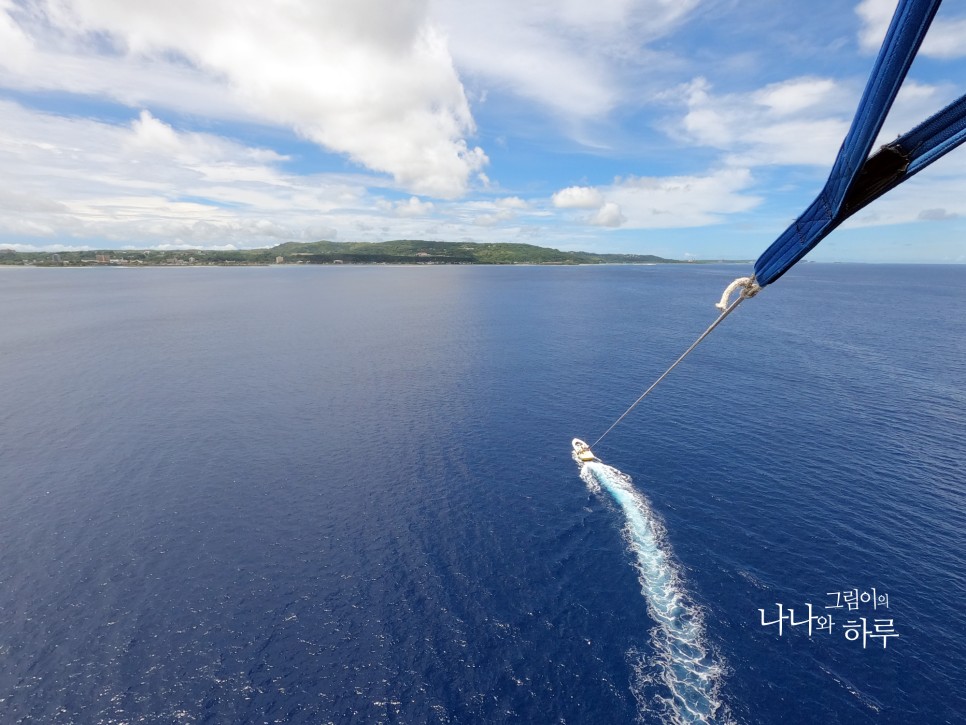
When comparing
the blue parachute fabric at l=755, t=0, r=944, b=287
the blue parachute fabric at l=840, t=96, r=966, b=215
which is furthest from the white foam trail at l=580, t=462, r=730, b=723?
the blue parachute fabric at l=840, t=96, r=966, b=215


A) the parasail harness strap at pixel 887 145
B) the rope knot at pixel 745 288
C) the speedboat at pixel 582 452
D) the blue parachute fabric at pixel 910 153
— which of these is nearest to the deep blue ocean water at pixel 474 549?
the speedboat at pixel 582 452

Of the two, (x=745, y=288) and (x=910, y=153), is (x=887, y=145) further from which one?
(x=745, y=288)

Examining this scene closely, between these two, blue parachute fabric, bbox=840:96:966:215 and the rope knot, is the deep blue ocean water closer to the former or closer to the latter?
the rope knot

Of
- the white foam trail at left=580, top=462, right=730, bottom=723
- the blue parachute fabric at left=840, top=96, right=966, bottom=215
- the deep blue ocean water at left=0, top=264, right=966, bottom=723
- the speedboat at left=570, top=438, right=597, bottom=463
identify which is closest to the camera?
the blue parachute fabric at left=840, top=96, right=966, bottom=215

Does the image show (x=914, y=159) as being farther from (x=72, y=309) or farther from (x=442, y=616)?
(x=72, y=309)

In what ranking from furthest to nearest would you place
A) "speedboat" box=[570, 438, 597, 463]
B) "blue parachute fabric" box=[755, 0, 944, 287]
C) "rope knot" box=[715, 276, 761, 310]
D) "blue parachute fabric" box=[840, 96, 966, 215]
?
"speedboat" box=[570, 438, 597, 463], "rope knot" box=[715, 276, 761, 310], "blue parachute fabric" box=[840, 96, 966, 215], "blue parachute fabric" box=[755, 0, 944, 287]

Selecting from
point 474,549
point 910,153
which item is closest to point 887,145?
point 910,153

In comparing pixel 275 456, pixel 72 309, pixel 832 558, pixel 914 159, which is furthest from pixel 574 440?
pixel 72 309

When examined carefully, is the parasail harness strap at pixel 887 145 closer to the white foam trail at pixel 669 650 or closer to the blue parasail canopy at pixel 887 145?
the blue parasail canopy at pixel 887 145
